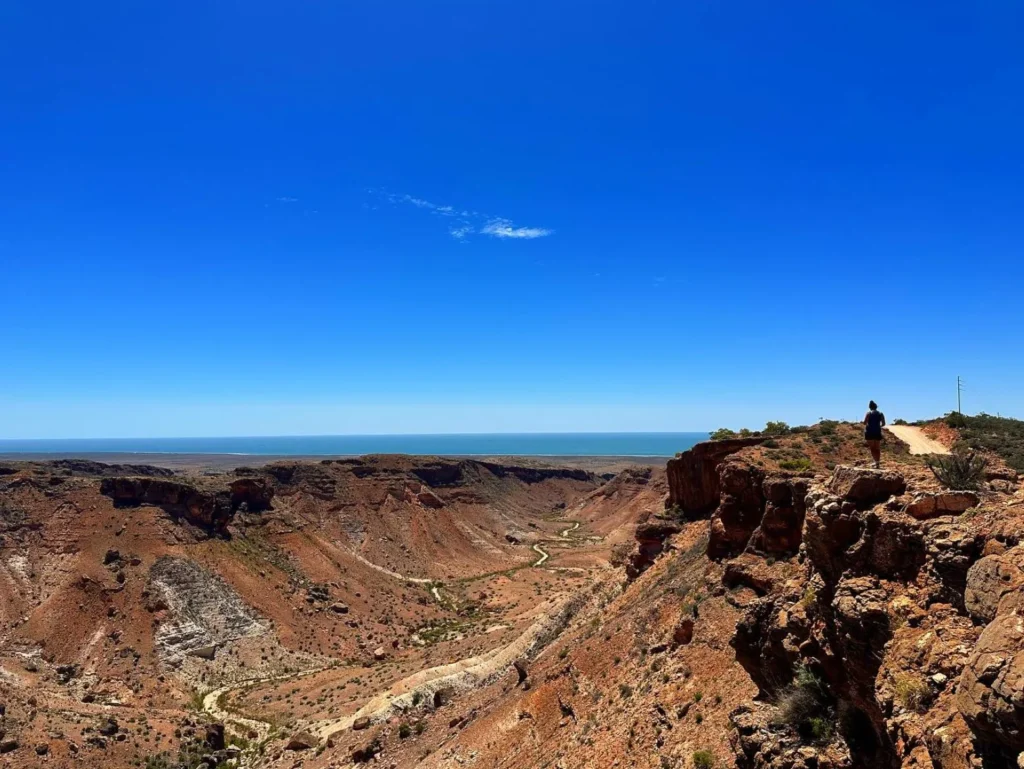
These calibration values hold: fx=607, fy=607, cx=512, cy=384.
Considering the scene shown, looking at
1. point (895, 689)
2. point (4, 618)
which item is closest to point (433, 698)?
point (895, 689)

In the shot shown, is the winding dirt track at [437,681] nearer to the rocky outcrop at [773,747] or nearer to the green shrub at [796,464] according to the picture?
the green shrub at [796,464]

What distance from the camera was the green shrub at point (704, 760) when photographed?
11.9 meters

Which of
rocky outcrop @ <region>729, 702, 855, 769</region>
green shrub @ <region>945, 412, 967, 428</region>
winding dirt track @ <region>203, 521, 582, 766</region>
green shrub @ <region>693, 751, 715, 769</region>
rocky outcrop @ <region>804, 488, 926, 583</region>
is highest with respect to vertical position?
green shrub @ <region>945, 412, 967, 428</region>

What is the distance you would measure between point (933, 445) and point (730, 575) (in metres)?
12.8

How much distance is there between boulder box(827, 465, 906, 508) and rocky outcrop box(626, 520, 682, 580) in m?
21.0

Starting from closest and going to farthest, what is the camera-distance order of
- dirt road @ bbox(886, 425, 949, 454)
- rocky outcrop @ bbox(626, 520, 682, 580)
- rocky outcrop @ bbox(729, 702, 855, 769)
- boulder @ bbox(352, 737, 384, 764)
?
rocky outcrop @ bbox(729, 702, 855, 769), dirt road @ bbox(886, 425, 949, 454), boulder @ bbox(352, 737, 384, 764), rocky outcrop @ bbox(626, 520, 682, 580)

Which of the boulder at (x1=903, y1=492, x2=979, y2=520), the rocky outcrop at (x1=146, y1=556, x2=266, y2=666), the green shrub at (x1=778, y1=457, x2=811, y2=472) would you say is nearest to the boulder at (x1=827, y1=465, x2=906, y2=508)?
the boulder at (x1=903, y1=492, x2=979, y2=520)

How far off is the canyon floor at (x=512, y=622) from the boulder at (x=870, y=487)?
0.04 m

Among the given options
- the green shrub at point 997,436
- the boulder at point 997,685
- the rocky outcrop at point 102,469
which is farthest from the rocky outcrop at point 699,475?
the rocky outcrop at point 102,469

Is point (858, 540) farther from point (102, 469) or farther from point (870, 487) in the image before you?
point (102, 469)

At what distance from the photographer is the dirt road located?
2394 cm

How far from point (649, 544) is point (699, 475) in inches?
169

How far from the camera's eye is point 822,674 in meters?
9.19

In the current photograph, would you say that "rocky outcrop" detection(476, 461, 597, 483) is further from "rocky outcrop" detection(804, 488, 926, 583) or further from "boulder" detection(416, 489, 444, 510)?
"rocky outcrop" detection(804, 488, 926, 583)
